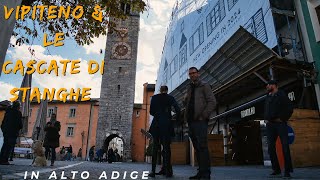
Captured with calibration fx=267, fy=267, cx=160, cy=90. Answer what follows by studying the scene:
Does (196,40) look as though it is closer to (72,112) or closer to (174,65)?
(174,65)

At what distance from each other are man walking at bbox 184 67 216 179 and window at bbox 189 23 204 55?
25.0 ft

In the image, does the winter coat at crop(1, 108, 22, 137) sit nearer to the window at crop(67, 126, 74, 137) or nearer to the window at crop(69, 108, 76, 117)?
the window at crop(67, 126, 74, 137)

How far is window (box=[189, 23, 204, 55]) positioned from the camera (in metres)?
11.9

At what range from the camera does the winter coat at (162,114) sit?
4797mm

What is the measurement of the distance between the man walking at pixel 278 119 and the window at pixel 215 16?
5.85 meters

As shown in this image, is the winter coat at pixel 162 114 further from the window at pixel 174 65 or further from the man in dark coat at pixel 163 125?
the window at pixel 174 65

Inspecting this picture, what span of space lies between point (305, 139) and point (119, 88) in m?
27.2

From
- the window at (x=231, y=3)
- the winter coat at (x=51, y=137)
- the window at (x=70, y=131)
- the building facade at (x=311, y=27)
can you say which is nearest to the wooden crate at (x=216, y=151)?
the building facade at (x=311, y=27)

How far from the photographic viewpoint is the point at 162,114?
4855mm

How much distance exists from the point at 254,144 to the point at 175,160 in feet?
11.5

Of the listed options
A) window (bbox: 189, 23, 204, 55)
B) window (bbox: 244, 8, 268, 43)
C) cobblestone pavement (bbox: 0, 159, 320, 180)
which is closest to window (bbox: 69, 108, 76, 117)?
window (bbox: 189, 23, 204, 55)

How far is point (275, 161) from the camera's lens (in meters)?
4.84

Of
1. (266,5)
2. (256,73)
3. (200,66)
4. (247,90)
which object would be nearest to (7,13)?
(256,73)

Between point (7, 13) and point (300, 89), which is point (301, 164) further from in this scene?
point (7, 13)
